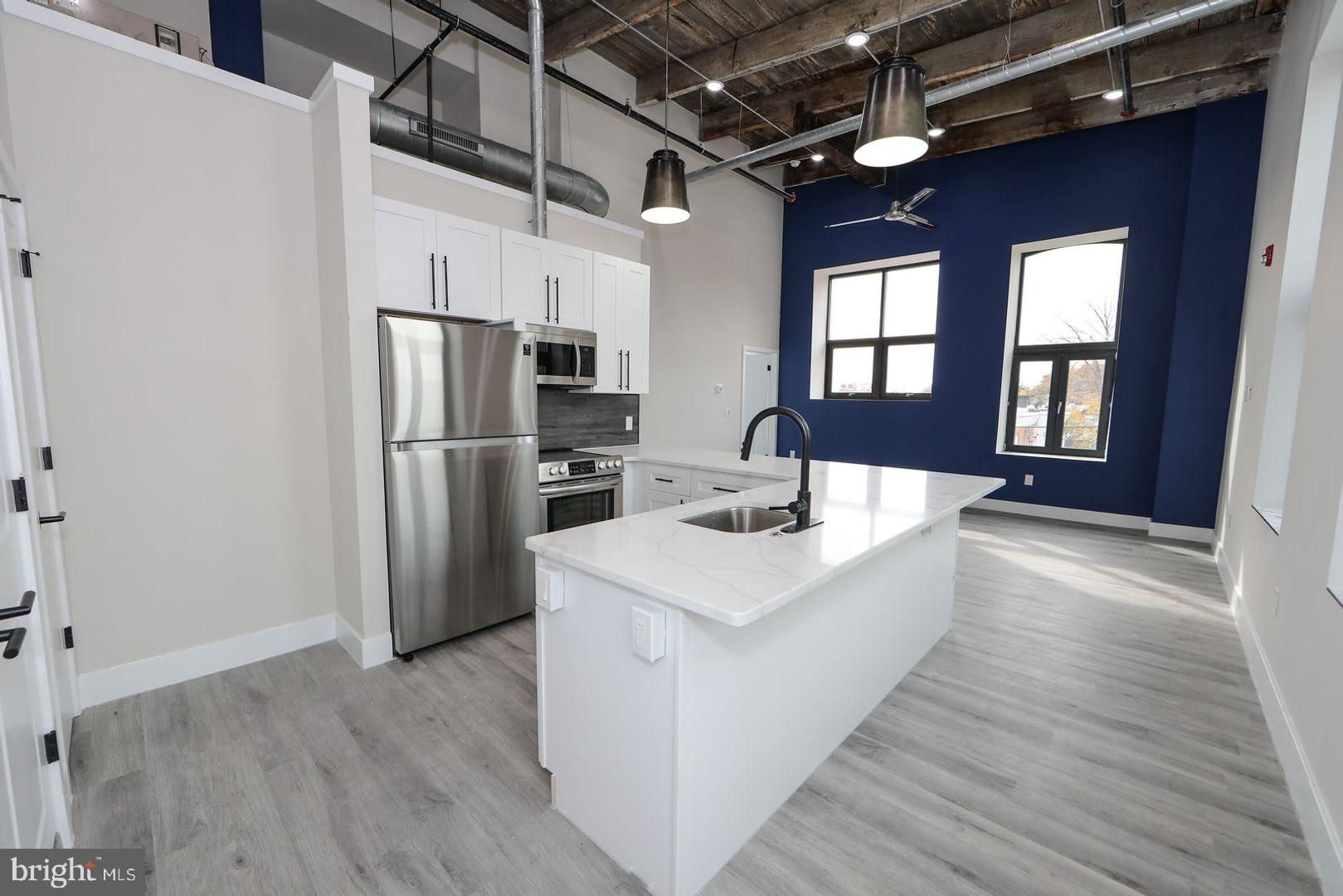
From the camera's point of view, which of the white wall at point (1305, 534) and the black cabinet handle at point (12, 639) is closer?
the black cabinet handle at point (12, 639)

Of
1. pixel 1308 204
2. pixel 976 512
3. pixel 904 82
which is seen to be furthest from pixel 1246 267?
pixel 904 82

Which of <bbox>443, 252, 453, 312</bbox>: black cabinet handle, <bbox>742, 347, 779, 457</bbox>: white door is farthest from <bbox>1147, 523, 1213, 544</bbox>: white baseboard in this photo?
<bbox>443, 252, 453, 312</bbox>: black cabinet handle

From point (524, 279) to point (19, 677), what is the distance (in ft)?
9.27

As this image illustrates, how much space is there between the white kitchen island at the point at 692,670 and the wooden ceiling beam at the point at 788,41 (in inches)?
148

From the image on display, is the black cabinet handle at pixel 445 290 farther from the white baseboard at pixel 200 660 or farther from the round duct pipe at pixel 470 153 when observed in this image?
the white baseboard at pixel 200 660

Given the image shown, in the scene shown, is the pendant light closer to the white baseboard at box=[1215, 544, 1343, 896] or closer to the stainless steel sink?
the stainless steel sink

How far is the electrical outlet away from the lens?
1.36 m

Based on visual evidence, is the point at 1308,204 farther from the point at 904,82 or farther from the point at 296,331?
the point at 296,331

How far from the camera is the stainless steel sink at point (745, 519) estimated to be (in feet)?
7.35

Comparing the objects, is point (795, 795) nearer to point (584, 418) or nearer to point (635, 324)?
point (584, 418)

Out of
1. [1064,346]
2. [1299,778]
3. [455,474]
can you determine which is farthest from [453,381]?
[1064,346]

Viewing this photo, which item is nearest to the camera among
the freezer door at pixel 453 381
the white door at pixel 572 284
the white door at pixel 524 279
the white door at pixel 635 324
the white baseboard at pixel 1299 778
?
the white baseboard at pixel 1299 778

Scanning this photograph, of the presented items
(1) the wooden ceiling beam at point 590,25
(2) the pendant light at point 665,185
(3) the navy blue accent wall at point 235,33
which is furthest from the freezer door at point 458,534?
(1) the wooden ceiling beam at point 590,25

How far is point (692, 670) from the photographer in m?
1.38
